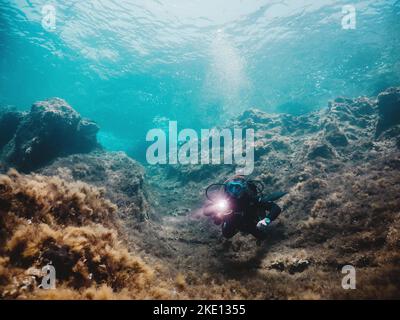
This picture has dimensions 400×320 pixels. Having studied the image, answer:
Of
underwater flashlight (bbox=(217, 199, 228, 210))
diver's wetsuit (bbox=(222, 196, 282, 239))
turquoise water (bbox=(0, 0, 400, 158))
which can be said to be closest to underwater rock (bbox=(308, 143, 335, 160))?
diver's wetsuit (bbox=(222, 196, 282, 239))

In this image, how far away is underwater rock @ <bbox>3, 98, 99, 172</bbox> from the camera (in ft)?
40.0

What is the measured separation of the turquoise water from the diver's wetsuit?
74.3 feet

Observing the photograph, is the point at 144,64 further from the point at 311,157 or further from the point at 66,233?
the point at 66,233

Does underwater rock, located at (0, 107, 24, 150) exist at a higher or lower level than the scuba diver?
higher

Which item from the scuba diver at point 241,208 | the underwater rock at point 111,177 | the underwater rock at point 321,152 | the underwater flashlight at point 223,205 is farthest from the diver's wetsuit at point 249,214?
the underwater rock at point 321,152

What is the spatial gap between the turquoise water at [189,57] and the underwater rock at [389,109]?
→ 15.1 meters

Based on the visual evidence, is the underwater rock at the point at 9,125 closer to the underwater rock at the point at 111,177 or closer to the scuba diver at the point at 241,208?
the underwater rock at the point at 111,177

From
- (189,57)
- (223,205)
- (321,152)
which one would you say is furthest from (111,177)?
(189,57)

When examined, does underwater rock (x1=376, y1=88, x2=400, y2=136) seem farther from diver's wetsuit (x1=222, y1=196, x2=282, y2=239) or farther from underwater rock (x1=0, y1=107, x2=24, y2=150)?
underwater rock (x1=0, y1=107, x2=24, y2=150)

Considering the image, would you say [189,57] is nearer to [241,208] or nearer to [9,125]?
[9,125]

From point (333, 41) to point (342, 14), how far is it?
643 cm

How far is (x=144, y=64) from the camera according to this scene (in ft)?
111

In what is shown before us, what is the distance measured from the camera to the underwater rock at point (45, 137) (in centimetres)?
1220
